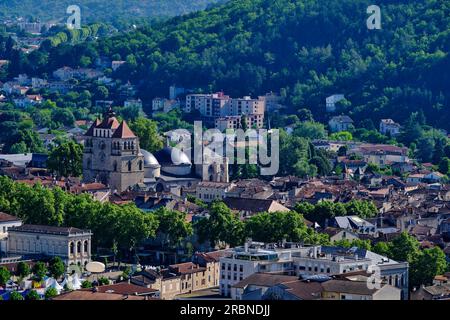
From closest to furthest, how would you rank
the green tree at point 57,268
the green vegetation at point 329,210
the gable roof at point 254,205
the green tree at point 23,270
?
the green tree at point 23,270 → the green tree at point 57,268 → the green vegetation at point 329,210 → the gable roof at point 254,205

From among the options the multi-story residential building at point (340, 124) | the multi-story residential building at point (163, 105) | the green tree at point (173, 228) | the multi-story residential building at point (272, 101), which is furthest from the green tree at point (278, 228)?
the multi-story residential building at point (163, 105)

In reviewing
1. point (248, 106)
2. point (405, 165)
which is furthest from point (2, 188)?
point (248, 106)

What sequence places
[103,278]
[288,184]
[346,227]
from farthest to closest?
[288,184] → [346,227] → [103,278]

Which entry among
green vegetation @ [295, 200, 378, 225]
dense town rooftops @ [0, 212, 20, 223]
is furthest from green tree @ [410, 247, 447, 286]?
dense town rooftops @ [0, 212, 20, 223]

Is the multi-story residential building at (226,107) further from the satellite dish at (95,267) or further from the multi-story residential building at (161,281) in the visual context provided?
the multi-story residential building at (161,281)

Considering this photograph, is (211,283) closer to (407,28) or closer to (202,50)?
(407,28)

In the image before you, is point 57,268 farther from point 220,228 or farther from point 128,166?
point 128,166
